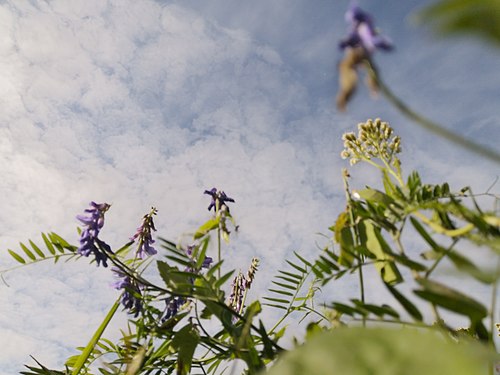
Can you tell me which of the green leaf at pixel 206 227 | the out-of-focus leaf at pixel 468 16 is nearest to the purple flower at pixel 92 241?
the green leaf at pixel 206 227

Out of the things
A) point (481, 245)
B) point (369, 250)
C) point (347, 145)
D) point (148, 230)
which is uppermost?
point (148, 230)

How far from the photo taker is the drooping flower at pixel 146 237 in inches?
73.5

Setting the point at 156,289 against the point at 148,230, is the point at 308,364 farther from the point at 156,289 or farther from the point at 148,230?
the point at 148,230

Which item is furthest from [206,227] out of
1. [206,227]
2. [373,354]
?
[373,354]

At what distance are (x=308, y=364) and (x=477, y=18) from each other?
14.2 inches

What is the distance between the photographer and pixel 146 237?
188 cm

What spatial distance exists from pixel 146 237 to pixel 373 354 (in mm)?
1521

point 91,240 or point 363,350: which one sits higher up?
point 91,240

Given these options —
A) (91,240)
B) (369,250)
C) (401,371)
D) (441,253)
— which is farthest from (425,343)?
(91,240)

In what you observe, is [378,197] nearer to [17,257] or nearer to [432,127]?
[432,127]

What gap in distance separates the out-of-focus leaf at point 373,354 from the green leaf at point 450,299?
0.13 meters

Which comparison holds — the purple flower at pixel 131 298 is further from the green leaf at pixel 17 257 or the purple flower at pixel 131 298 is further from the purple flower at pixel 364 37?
the purple flower at pixel 364 37

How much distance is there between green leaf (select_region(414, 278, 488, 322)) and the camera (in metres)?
0.57

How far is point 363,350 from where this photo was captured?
1.53ft
